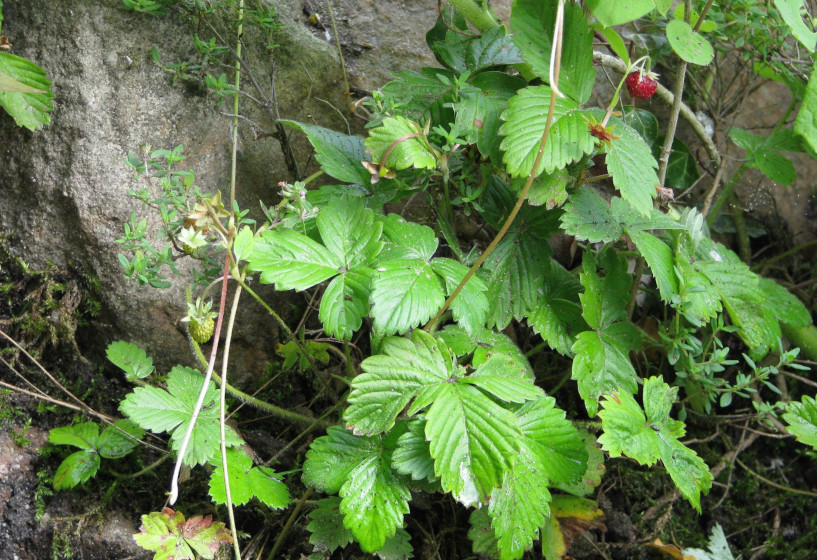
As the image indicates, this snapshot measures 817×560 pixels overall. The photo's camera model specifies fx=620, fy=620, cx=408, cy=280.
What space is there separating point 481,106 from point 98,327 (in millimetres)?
1099

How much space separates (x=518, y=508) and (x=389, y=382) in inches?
14.1

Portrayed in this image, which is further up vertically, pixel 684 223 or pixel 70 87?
pixel 70 87

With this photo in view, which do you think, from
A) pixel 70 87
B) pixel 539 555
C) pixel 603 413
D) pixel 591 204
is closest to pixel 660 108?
pixel 591 204

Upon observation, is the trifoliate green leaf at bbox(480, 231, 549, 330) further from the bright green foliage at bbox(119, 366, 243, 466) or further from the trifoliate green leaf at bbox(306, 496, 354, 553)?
the bright green foliage at bbox(119, 366, 243, 466)

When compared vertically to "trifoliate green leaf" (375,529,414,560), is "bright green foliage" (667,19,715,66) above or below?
above

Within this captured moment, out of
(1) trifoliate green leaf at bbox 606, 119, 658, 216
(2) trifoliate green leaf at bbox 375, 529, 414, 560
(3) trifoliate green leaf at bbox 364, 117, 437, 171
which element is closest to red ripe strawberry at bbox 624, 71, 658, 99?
(1) trifoliate green leaf at bbox 606, 119, 658, 216

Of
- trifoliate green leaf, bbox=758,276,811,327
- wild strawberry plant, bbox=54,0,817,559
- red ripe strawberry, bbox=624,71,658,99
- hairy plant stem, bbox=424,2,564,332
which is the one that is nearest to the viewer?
hairy plant stem, bbox=424,2,564,332

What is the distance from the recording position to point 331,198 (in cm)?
130

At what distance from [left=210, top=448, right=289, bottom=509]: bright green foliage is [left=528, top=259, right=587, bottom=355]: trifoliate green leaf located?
2.21ft

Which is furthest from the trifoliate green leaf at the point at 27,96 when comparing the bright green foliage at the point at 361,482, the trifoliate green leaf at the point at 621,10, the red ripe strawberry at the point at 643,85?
the red ripe strawberry at the point at 643,85

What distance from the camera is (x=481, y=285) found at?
4.24 ft

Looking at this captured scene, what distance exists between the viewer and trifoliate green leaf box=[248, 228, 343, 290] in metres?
1.17

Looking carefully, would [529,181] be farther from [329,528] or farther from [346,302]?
[329,528]

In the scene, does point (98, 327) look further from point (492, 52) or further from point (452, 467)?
point (492, 52)
